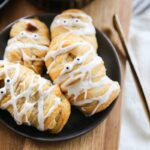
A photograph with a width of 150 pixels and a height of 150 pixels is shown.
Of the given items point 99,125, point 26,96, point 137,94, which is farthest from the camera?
point 137,94

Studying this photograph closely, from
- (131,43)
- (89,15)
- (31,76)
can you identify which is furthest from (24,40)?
(131,43)

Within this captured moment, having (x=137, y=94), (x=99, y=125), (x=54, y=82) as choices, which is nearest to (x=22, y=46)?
(x=54, y=82)

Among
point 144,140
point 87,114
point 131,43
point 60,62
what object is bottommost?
point 144,140

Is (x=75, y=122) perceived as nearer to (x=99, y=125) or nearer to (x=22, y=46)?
(x=99, y=125)

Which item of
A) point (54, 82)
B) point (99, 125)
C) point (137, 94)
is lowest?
point (137, 94)

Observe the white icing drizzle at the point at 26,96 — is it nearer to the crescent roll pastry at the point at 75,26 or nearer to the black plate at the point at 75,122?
the black plate at the point at 75,122

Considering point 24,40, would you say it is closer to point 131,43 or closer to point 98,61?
point 98,61

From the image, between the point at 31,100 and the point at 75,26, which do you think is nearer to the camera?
the point at 31,100
